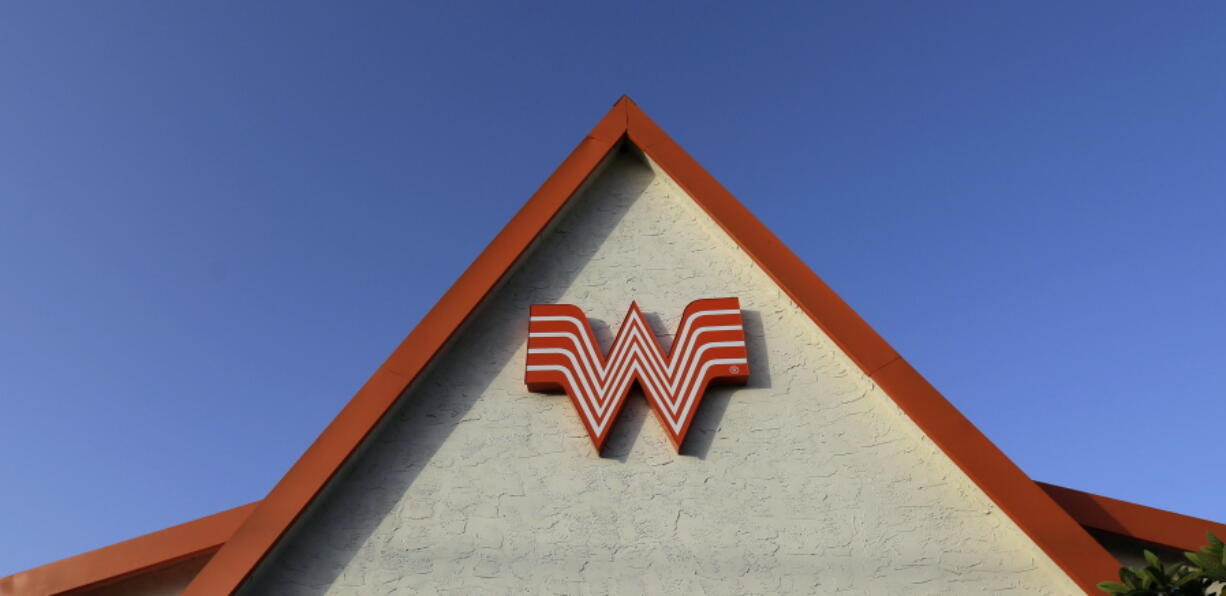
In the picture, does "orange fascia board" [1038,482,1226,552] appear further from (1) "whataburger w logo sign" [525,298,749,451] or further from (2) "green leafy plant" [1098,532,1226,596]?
(1) "whataburger w logo sign" [525,298,749,451]

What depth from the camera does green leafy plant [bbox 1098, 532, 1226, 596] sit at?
153 inches

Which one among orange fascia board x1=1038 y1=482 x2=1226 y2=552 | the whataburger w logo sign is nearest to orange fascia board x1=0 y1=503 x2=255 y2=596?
the whataburger w logo sign

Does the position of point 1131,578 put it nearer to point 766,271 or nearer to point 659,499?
point 659,499

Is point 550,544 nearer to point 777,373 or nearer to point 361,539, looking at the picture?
point 361,539

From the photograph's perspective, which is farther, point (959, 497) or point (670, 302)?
point (670, 302)

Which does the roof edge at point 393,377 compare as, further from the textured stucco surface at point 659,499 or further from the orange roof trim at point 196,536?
the orange roof trim at point 196,536

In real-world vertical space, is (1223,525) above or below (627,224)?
below

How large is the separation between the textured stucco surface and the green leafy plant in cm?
67

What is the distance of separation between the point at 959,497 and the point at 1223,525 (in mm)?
1720

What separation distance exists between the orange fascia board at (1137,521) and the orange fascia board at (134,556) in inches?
204

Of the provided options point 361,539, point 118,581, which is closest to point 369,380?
point 361,539

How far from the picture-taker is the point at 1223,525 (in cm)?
505

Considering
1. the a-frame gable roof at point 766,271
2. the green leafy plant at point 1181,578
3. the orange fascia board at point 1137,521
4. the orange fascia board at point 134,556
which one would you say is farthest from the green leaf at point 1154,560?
the orange fascia board at point 134,556

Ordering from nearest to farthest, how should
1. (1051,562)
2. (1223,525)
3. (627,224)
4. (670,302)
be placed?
(1051,562), (1223,525), (670,302), (627,224)
